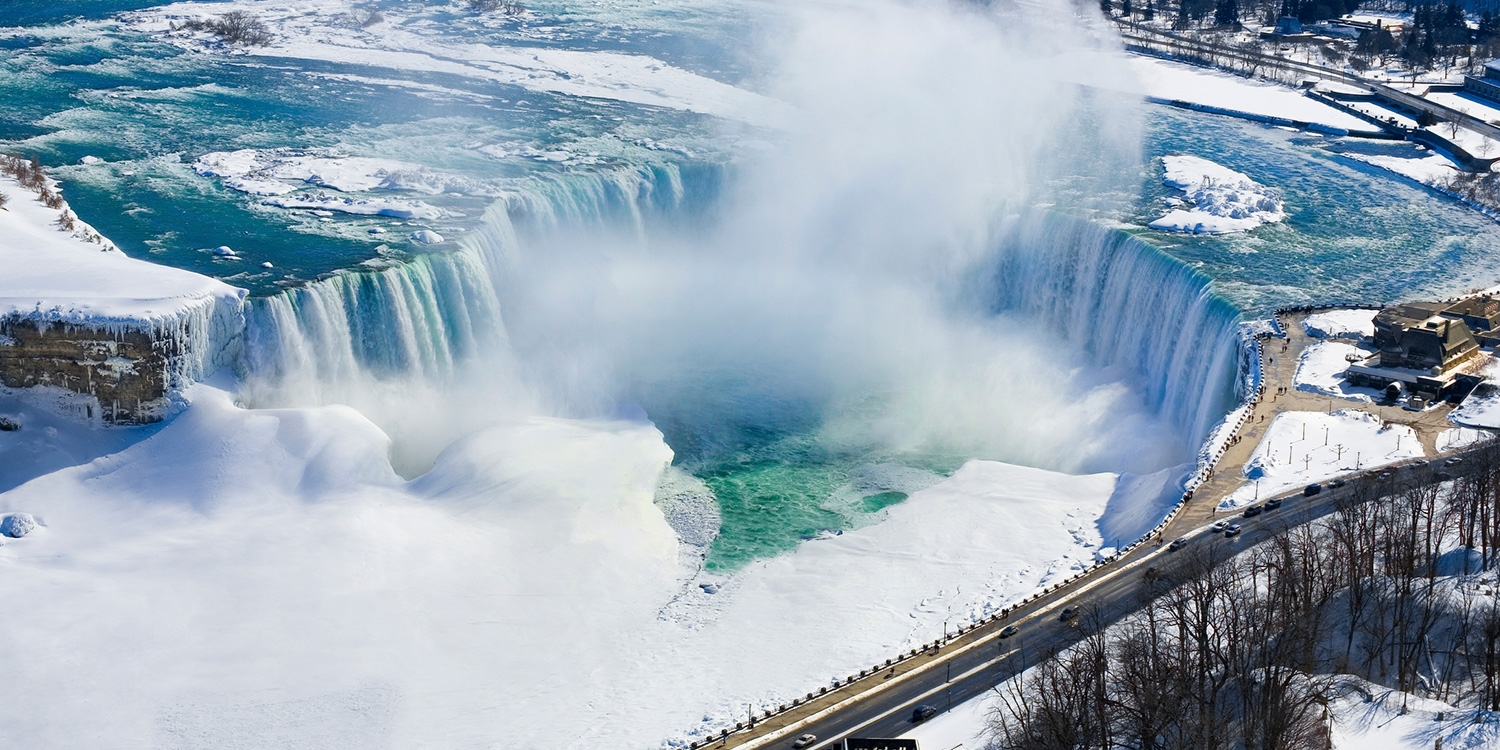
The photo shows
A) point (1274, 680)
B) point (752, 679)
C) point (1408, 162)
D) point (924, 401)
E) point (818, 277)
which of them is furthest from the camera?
point (1408, 162)

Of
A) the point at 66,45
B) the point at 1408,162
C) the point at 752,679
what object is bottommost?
the point at 752,679

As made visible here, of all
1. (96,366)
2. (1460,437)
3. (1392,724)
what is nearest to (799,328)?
(1460,437)

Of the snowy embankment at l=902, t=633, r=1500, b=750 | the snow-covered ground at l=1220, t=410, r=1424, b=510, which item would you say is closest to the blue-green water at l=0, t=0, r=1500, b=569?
the snow-covered ground at l=1220, t=410, r=1424, b=510

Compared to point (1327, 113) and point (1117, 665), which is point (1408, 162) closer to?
point (1327, 113)

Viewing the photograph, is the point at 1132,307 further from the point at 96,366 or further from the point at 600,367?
the point at 96,366

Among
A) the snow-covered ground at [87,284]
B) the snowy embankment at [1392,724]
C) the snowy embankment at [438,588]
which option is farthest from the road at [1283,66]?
the snow-covered ground at [87,284]

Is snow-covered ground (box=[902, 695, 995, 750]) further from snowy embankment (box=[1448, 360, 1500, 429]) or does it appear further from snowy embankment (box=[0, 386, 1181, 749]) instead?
snowy embankment (box=[1448, 360, 1500, 429])

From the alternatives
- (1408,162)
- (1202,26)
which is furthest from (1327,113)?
(1202,26)
